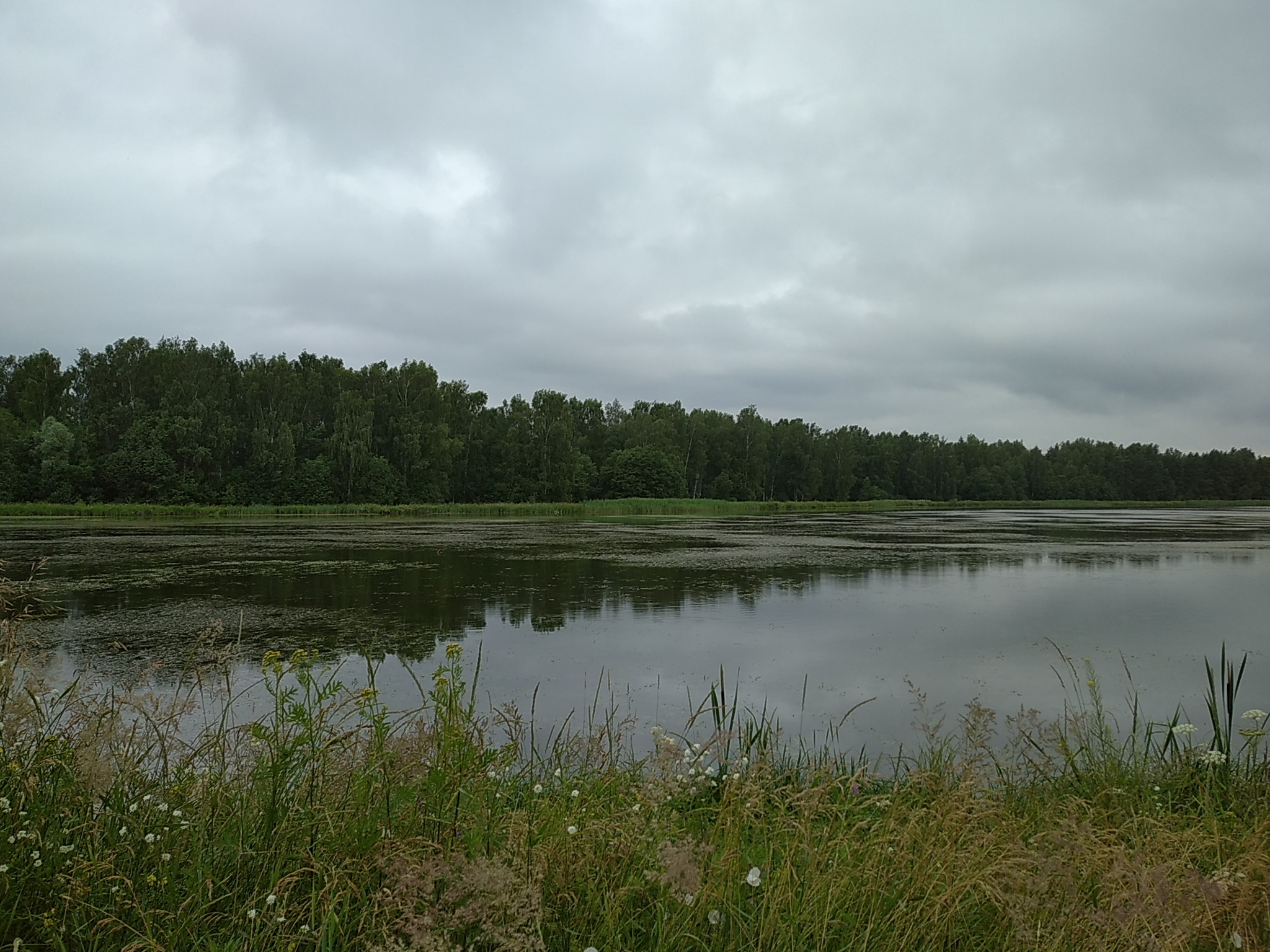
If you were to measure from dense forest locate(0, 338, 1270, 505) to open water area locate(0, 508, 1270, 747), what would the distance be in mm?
30428

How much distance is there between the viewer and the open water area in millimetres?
7141

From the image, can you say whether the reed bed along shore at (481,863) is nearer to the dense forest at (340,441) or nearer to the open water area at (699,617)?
the open water area at (699,617)

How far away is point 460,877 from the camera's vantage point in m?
1.92

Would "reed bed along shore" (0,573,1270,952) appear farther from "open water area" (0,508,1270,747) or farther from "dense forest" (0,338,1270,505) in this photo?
"dense forest" (0,338,1270,505)

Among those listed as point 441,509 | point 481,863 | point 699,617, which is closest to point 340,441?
point 441,509

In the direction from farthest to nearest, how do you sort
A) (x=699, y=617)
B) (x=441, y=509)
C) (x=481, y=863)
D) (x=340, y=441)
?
(x=340, y=441)
(x=441, y=509)
(x=699, y=617)
(x=481, y=863)

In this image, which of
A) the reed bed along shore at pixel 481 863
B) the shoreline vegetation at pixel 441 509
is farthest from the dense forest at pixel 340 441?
the reed bed along shore at pixel 481 863

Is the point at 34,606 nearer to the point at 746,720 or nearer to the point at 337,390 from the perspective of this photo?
the point at 746,720

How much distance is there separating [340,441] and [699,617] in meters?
49.4

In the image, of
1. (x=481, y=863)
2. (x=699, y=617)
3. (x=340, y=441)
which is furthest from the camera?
(x=340, y=441)

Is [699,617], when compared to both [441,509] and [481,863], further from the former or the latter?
[441,509]

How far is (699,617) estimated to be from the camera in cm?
1123

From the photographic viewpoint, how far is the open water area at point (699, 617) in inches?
281

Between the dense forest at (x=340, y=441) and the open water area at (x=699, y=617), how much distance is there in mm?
30428
